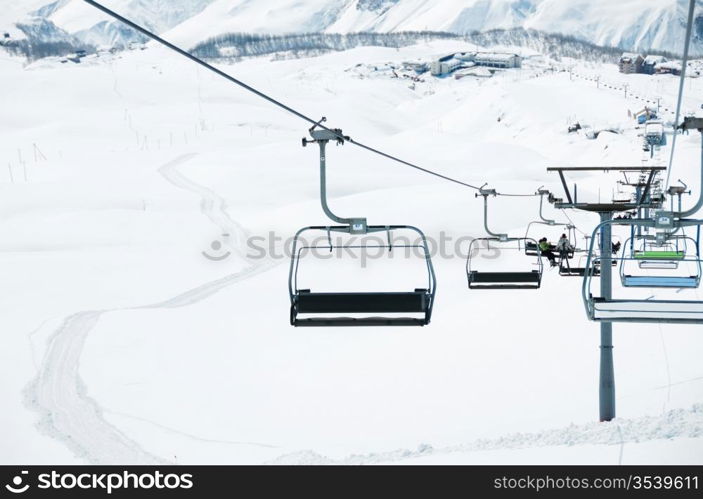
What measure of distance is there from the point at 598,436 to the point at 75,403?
10.3 meters

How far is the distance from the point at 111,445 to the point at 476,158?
164 ft

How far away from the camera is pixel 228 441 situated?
13.6 meters

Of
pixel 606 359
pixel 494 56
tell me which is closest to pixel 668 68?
pixel 494 56

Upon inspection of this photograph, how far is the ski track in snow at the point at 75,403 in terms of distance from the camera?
13.3 meters

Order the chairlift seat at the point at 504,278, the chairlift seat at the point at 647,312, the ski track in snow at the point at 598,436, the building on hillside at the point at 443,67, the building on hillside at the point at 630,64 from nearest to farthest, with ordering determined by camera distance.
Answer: the chairlift seat at the point at 647,312 < the ski track in snow at the point at 598,436 < the chairlift seat at the point at 504,278 < the building on hillside at the point at 630,64 < the building on hillside at the point at 443,67

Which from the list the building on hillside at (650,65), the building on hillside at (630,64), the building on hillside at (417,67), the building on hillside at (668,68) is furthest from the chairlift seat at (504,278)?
the building on hillside at (417,67)

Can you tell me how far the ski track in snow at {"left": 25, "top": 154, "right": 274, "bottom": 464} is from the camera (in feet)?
43.6

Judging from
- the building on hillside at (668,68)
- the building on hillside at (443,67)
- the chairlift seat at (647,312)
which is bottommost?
the chairlift seat at (647,312)

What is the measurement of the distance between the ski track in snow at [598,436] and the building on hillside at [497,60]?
123m

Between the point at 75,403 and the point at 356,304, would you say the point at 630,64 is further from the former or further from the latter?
the point at 356,304

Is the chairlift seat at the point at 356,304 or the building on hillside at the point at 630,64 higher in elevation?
the building on hillside at the point at 630,64

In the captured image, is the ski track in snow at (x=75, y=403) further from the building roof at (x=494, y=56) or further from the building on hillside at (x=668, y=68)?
the building roof at (x=494, y=56)

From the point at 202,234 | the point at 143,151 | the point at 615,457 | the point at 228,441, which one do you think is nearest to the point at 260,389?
the point at 228,441

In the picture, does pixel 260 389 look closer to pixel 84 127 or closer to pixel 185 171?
pixel 185 171
